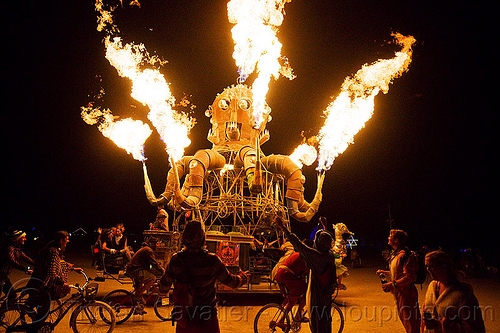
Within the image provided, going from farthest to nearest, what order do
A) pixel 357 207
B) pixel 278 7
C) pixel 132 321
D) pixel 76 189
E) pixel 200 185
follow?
pixel 357 207
pixel 76 189
pixel 278 7
pixel 200 185
pixel 132 321

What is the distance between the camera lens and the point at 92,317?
668 centimetres

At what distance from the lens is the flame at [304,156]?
16.5m

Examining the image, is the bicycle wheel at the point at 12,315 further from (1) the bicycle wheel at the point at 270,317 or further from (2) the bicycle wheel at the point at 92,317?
(1) the bicycle wheel at the point at 270,317

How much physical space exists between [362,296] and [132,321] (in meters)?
8.04

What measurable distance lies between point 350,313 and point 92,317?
662 cm

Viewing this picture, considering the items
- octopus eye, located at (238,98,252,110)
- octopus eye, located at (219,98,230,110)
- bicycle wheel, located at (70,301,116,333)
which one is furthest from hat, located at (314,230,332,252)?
octopus eye, located at (219,98,230,110)

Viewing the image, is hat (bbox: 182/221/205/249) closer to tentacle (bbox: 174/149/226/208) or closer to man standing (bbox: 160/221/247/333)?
man standing (bbox: 160/221/247/333)

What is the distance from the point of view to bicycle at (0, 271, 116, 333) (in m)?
6.04

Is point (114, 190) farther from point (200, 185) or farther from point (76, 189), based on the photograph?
point (200, 185)

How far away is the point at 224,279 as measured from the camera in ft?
14.2

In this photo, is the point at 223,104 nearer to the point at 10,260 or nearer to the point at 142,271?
the point at 142,271

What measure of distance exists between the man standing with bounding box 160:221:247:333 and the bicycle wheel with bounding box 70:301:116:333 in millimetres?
3259

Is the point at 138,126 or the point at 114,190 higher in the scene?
the point at 114,190

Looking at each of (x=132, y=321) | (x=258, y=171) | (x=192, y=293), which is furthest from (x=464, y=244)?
(x=192, y=293)
